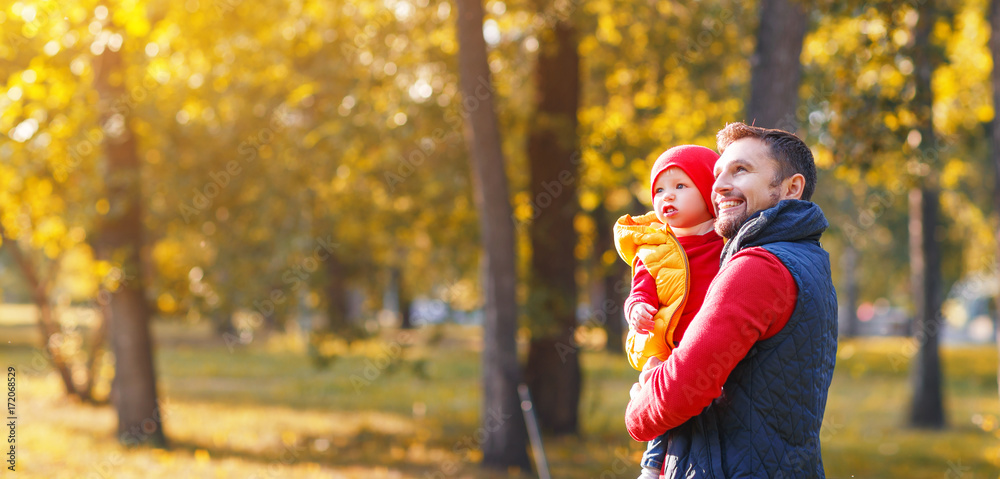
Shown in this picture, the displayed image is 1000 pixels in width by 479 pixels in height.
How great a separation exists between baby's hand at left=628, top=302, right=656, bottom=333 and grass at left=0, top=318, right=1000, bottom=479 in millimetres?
5081

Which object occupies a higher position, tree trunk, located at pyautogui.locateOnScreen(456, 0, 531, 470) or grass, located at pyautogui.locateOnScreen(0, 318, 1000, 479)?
tree trunk, located at pyautogui.locateOnScreen(456, 0, 531, 470)

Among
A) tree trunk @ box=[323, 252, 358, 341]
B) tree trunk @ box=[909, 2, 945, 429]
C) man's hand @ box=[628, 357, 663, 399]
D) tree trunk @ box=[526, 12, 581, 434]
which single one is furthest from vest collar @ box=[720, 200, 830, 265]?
tree trunk @ box=[909, 2, 945, 429]

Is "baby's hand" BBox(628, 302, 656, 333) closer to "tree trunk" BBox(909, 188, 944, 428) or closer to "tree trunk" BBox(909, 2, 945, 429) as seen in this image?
"tree trunk" BBox(909, 2, 945, 429)

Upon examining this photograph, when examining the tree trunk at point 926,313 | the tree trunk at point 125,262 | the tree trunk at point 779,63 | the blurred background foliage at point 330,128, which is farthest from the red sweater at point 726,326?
the tree trunk at point 926,313

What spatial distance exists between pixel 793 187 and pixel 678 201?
0.94ft

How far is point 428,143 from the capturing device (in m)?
10.5

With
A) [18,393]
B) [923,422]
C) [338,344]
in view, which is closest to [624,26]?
[338,344]

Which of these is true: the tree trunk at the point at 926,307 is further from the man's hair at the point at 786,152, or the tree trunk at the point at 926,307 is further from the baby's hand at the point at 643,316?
the baby's hand at the point at 643,316

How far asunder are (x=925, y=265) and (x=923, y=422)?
283 cm

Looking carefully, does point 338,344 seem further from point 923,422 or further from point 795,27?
point 923,422

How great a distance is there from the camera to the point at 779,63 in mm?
6551

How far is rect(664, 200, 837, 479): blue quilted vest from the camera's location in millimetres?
1896

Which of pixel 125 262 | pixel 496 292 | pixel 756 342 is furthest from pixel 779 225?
pixel 125 262

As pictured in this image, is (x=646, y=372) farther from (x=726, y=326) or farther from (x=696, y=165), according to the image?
(x=696, y=165)
